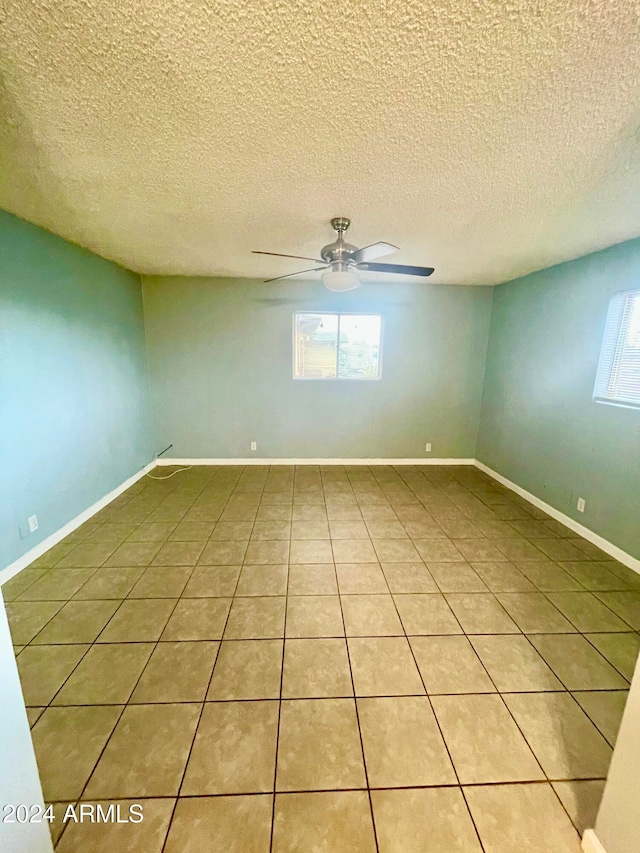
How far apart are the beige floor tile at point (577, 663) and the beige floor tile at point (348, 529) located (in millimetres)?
1312

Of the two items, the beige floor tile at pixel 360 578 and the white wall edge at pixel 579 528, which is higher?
the white wall edge at pixel 579 528

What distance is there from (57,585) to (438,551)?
2.69 m

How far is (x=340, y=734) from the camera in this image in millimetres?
1260

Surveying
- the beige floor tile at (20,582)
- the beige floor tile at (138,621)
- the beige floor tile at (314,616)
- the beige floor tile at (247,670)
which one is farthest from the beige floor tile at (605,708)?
the beige floor tile at (20,582)

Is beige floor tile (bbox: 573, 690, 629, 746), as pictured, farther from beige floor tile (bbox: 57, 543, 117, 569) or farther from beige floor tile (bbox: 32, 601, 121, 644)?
beige floor tile (bbox: 57, 543, 117, 569)

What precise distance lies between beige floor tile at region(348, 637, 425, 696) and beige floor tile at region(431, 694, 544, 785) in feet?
0.42

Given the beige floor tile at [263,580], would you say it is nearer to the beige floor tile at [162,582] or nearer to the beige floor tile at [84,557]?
the beige floor tile at [162,582]

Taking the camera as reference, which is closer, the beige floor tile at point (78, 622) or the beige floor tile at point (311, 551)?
the beige floor tile at point (78, 622)

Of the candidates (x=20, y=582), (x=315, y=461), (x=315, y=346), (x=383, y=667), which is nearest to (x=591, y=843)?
(x=383, y=667)

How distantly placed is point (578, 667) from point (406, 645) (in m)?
0.83

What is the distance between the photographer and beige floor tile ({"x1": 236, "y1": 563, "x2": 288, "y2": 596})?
6.70 ft

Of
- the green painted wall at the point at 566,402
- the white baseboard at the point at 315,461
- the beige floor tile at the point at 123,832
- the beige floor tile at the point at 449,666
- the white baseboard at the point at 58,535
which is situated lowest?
the beige floor tile at the point at 123,832

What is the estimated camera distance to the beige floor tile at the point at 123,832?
0.96 metres

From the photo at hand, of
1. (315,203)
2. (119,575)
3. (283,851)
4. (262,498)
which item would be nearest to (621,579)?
(283,851)
